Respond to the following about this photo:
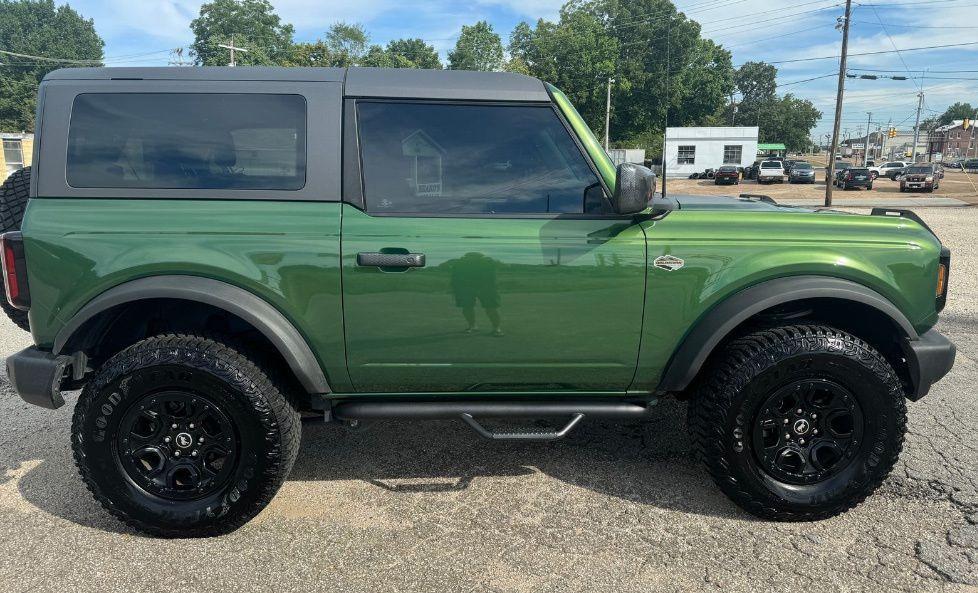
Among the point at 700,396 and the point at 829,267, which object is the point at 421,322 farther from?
the point at 829,267

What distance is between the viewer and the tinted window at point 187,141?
270 centimetres

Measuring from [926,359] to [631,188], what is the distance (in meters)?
1.57

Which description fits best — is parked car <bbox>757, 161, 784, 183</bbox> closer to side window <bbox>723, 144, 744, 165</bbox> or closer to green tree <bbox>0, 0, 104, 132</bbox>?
side window <bbox>723, 144, 744, 165</bbox>

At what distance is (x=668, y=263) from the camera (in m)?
2.77

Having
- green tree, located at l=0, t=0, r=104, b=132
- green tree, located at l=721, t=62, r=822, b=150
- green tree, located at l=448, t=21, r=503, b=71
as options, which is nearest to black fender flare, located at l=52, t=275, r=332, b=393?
green tree, located at l=448, t=21, r=503, b=71

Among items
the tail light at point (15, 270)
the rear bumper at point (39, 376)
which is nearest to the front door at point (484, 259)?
the rear bumper at point (39, 376)

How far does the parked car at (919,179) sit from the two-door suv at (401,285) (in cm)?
3960

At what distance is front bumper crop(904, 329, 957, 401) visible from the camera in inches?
112

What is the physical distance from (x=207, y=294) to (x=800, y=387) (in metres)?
2.58

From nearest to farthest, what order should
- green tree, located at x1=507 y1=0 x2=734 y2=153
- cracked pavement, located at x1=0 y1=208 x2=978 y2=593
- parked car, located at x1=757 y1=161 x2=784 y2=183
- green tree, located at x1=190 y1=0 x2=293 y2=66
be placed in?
1. cracked pavement, located at x1=0 y1=208 x2=978 y2=593
2. parked car, located at x1=757 y1=161 x2=784 y2=183
3. green tree, located at x1=507 y1=0 x2=734 y2=153
4. green tree, located at x1=190 y1=0 x2=293 y2=66

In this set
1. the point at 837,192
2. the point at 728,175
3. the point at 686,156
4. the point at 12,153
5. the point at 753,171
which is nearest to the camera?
the point at 12,153

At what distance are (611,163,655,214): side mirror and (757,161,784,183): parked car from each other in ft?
154

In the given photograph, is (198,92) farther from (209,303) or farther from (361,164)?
(209,303)

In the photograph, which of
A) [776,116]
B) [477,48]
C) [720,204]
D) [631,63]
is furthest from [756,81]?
[720,204]
